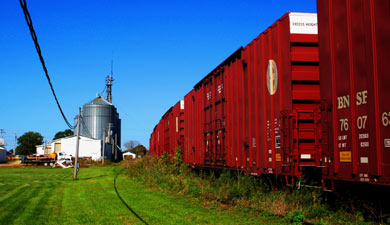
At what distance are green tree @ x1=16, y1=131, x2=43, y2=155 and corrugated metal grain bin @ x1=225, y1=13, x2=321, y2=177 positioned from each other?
→ 118544 mm

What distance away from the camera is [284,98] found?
988 cm

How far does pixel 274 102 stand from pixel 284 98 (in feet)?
1.70

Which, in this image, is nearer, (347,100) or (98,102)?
(347,100)

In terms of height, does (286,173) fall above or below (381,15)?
below

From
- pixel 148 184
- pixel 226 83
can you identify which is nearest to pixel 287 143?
pixel 226 83

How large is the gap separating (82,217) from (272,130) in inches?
221

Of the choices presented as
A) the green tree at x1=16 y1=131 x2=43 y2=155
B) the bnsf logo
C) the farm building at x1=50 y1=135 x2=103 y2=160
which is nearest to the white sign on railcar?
the bnsf logo

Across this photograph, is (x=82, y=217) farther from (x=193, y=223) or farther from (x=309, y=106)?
(x=309, y=106)

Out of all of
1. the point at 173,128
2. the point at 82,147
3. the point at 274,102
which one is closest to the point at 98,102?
the point at 82,147

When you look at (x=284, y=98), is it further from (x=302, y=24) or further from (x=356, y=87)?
(x=356, y=87)

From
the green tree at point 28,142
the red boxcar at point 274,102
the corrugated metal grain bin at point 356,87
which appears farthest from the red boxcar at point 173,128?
the green tree at point 28,142

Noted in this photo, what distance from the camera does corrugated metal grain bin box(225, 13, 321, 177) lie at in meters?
9.38

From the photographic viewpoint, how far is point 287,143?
953cm

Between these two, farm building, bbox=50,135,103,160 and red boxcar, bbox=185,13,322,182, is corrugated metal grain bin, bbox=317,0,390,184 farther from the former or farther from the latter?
farm building, bbox=50,135,103,160
